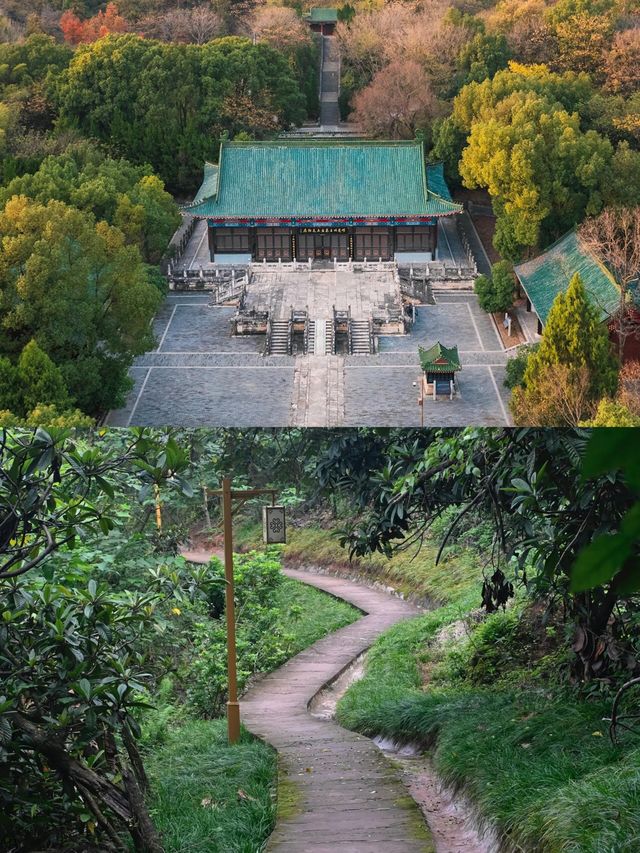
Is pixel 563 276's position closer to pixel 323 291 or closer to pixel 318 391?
pixel 318 391

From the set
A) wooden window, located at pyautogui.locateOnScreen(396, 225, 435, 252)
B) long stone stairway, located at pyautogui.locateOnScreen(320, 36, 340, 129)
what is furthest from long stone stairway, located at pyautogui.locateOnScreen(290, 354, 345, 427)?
wooden window, located at pyautogui.locateOnScreen(396, 225, 435, 252)

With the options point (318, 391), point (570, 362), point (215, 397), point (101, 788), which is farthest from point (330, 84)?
point (101, 788)

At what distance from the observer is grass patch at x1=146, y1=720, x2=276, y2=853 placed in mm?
2551

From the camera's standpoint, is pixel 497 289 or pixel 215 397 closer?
pixel 215 397

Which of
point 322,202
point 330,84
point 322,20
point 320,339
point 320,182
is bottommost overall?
point 322,202

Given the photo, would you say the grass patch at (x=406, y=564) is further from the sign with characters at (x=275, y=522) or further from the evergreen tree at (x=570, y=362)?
the evergreen tree at (x=570, y=362)

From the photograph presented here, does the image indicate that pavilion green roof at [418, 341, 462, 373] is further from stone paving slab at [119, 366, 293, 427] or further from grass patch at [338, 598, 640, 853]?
A: grass patch at [338, 598, 640, 853]

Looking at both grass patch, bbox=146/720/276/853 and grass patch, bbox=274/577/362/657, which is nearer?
grass patch, bbox=146/720/276/853

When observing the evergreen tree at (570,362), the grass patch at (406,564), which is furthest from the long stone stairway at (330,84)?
the grass patch at (406,564)

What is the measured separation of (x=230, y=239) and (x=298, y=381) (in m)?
3.36

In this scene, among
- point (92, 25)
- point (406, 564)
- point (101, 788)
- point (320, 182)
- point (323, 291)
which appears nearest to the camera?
point (101, 788)

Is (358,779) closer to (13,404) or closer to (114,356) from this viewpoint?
(13,404)

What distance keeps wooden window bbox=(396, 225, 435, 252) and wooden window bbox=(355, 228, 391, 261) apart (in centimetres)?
8

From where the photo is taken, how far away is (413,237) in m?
7.73
